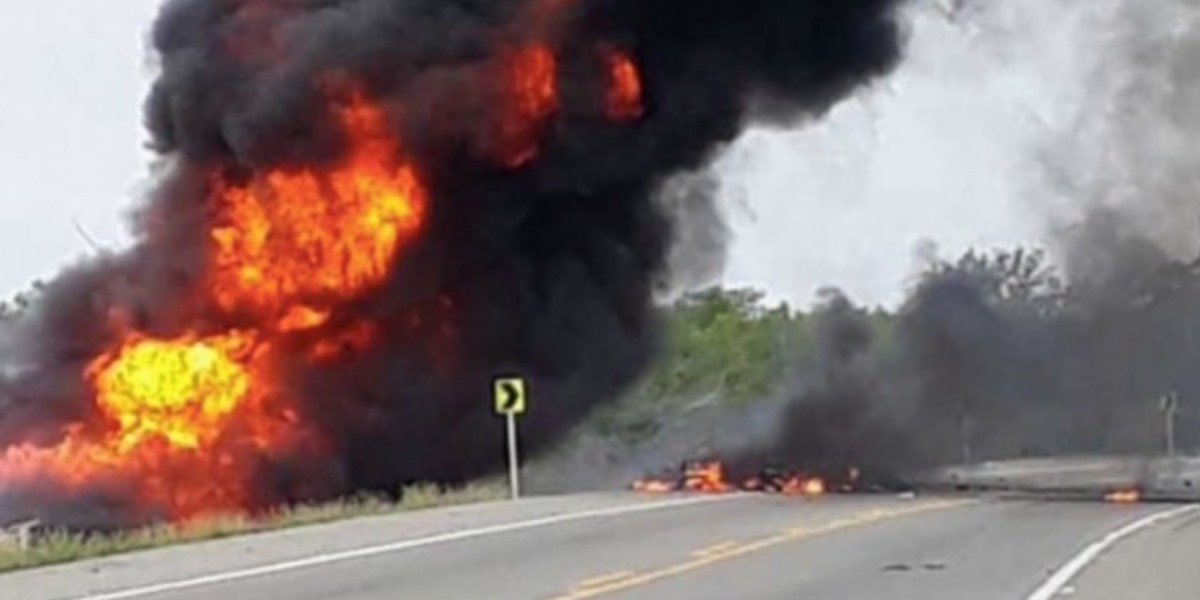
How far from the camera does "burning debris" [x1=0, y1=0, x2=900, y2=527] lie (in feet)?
115

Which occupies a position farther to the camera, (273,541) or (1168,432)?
(1168,432)

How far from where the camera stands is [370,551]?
21.0 meters

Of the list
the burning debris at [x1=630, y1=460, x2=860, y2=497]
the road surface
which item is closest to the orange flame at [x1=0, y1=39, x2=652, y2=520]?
the burning debris at [x1=630, y1=460, x2=860, y2=497]

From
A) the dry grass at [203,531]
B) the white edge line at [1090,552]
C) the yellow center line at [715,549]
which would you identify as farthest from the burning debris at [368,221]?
the yellow center line at [715,549]

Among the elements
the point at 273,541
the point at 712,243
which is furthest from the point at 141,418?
the point at 273,541

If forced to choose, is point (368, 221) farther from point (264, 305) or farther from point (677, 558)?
point (677, 558)

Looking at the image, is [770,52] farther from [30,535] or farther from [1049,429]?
[30,535]

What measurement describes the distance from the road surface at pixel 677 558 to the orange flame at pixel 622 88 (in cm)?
996

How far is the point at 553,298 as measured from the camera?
37562 millimetres

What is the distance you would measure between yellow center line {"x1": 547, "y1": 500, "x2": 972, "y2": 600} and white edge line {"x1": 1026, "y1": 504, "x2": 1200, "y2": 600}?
2.74m

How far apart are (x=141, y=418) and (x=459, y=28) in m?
7.85

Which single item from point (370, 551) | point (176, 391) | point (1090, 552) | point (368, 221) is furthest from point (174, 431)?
point (1090, 552)

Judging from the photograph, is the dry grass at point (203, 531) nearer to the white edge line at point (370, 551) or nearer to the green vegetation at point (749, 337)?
the white edge line at point (370, 551)

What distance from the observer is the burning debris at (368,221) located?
115 ft
